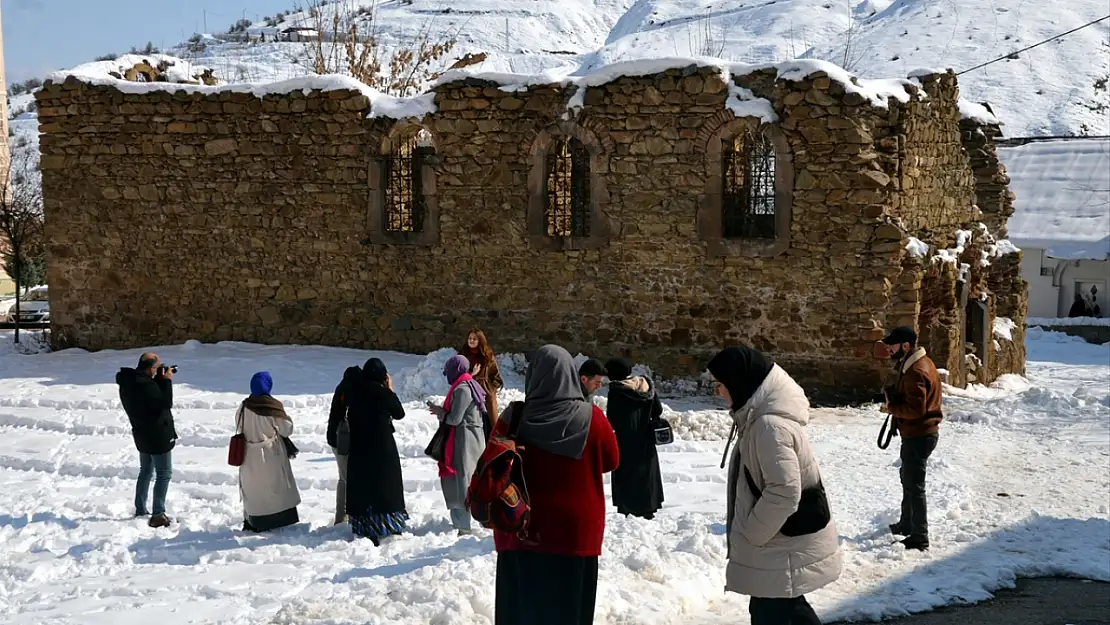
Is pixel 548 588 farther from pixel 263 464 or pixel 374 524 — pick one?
pixel 263 464

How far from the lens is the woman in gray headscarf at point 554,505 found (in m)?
5.16

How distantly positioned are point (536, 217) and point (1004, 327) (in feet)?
28.6

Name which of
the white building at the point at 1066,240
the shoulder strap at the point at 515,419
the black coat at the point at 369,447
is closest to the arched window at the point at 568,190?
the black coat at the point at 369,447

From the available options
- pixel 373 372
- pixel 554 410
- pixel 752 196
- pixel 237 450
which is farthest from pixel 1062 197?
pixel 554 410

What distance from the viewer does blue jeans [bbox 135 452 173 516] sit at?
28.5 feet

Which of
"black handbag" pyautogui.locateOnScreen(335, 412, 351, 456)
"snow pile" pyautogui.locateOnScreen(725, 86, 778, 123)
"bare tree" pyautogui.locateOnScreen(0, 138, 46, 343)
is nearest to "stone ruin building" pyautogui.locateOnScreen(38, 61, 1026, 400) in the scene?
"snow pile" pyautogui.locateOnScreen(725, 86, 778, 123)

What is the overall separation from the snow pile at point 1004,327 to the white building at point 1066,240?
14835 mm

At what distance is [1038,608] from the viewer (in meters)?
7.15

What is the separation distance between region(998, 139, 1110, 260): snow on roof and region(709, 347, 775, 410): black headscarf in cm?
3002

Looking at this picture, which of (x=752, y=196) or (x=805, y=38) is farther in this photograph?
(x=805, y=38)

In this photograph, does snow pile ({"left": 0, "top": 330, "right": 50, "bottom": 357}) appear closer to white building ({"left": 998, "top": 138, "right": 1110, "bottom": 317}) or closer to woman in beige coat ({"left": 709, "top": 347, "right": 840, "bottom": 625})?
woman in beige coat ({"left": 709, "top": 347, "right": 840, "bottom": 625})

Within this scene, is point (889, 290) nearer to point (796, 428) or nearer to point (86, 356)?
point (796, 428)

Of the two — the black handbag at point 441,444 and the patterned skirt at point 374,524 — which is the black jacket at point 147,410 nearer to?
the patterned skirt at point 374,524

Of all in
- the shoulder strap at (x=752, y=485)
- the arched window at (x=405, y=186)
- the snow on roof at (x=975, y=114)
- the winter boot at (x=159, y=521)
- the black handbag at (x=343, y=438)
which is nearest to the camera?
the shoulder strap at (x=752, y=485)
